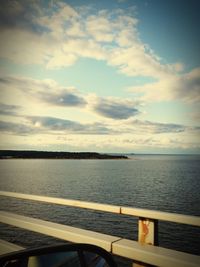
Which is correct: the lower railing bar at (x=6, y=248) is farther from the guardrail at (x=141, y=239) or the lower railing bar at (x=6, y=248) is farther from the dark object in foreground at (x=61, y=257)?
the dark object in foreground at (x=61, y=257)

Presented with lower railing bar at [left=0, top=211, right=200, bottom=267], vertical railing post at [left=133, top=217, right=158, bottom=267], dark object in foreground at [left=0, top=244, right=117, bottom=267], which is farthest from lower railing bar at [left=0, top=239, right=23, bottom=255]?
dark object in foreground at [left=0, top=244, right=117, bottom=267]

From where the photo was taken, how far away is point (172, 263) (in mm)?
2879

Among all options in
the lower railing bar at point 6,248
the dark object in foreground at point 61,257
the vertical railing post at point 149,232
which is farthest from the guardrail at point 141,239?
the dark object in foreground at point 61,257

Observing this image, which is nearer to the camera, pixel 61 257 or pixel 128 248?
pixel 61 257

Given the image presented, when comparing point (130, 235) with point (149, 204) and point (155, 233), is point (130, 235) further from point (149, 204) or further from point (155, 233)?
point (155, 233)

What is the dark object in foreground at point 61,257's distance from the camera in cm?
164

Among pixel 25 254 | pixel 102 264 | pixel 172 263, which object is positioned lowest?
pixel 172 263

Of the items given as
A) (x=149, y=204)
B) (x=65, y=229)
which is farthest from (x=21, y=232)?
(x=65, y=229)

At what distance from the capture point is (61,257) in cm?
180

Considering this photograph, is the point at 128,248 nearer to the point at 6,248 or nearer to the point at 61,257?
the point at 61,257

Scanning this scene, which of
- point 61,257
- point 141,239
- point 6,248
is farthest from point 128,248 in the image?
point 6,248

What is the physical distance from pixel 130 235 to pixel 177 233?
169 inches

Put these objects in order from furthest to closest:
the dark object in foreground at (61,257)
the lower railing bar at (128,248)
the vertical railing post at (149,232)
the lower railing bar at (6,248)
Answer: the lower railing bar at (6,248) < the vertical railing post at (149,232) < the lower railing bar at (128,248) < the dark object in foreground at (61,257)

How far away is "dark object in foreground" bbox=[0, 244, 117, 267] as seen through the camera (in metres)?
1.64
